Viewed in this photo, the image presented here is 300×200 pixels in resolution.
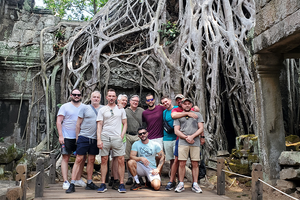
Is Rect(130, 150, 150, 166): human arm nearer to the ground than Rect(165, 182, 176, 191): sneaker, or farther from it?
farther from it

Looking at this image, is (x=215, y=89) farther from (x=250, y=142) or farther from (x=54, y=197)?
(x=54, y=197)

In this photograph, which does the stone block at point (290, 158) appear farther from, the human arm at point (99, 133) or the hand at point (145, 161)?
the human arm at point (99, 133)

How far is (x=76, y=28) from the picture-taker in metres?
7.39

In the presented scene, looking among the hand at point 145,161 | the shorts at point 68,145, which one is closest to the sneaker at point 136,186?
the hand at point 145,161

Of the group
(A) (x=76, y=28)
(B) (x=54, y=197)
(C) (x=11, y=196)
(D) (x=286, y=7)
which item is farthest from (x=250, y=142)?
(A) (x=76, y=28)

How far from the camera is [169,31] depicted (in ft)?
23.2

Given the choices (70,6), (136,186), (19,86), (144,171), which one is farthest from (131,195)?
(70,6)

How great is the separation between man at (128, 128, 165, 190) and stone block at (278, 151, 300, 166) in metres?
1.40

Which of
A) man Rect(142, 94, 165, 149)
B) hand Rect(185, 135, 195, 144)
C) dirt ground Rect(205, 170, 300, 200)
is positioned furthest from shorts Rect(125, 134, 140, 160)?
dirt ground Rect(205, 170, 300, 200)

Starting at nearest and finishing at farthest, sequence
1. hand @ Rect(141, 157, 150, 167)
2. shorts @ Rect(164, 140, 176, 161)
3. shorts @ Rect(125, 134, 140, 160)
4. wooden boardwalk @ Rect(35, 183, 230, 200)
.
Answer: wooden boardwalk @ Rect(35, 183, 230, 200)
hand @ Rect(141, 157, 150, 167)
shorts @ Rect(164, 140, 176, 161)
shorts @ Rect(125, 134, 140, 160)

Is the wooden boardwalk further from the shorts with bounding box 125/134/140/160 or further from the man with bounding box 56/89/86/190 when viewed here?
the shorts with bounding box 125/134/140/160

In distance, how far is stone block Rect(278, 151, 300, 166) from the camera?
10.3ft

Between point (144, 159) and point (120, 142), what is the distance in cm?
37

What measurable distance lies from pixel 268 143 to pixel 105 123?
74.0 inches
